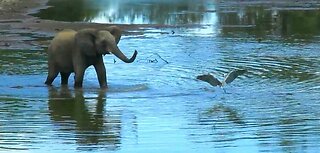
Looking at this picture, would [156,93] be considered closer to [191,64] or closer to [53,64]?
[53,64]

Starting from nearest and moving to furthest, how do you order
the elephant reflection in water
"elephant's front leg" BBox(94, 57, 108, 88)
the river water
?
the river water
the elephant reflection in water
"elephant's front leg" BBox(94, 57, 108, 88)

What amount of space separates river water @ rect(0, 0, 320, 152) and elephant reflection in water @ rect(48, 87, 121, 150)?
16mm

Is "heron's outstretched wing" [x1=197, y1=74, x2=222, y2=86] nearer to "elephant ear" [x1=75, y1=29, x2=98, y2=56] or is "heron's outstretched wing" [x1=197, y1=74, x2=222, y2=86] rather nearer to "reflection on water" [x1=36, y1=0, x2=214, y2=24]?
"elephant ear" [x1=75, y1=29, x2=98, y2=56]

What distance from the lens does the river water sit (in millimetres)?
12180

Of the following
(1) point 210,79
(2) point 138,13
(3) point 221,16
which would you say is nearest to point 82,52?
(1) point 210,79

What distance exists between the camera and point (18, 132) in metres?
13.0

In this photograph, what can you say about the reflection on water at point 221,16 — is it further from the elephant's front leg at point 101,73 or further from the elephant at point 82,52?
the elephant's front leg at point 101,73

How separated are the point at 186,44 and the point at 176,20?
13843 millimetres

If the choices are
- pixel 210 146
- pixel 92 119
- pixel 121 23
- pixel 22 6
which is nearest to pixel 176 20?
pixel 121 23

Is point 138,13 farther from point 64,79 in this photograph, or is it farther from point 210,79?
point 210,79

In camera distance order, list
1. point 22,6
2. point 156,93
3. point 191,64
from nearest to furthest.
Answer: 1. point 156,93
2. point 191,64
3. point 22,6

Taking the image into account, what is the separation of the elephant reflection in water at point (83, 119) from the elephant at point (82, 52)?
21.6 inches

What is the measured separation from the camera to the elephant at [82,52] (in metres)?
17.9

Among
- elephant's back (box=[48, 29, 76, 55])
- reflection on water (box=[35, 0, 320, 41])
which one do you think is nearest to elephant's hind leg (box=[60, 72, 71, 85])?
elephant's back (box=[48, 29, 76, 55])
